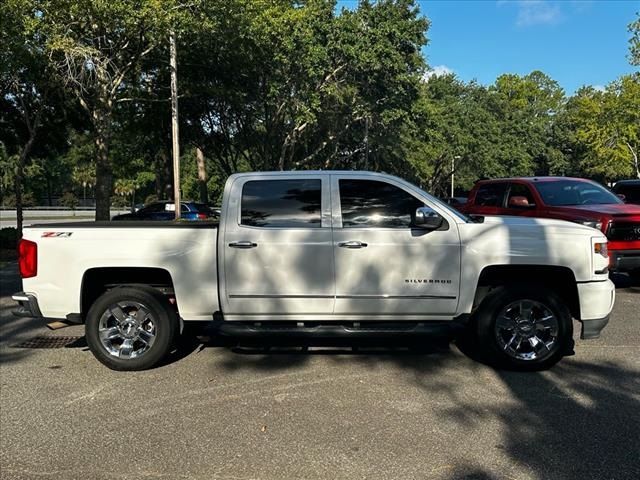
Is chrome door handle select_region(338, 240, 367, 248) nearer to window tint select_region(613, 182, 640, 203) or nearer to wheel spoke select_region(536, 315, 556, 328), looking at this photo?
wheel spoke select_region(536, 315, 556, 328)

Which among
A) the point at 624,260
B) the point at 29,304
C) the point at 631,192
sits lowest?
the point at 29,304

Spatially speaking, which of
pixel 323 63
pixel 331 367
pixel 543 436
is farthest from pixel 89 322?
pixel 323 63

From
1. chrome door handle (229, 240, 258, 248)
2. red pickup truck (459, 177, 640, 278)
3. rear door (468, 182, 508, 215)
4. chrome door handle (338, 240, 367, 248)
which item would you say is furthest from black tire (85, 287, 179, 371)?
rear door (468, 182, 508, 215)

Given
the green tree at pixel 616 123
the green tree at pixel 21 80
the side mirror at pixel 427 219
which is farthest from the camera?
the green tree at pixel 616 123

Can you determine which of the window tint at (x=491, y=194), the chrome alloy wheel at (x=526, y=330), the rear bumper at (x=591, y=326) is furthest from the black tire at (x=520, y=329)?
the window tint at (x=491, y=194)

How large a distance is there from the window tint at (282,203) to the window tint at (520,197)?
5.59m

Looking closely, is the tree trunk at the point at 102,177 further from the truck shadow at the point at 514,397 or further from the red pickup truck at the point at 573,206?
the truck shadow at the point at 514,397

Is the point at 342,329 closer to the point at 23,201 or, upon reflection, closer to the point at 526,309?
the point at 526,309

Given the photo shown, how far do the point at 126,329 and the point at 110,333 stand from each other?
0.49 feet

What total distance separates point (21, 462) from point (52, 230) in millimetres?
2276

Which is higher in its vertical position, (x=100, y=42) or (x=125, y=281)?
(x=100, y=42)

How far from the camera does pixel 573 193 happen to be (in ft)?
31.8

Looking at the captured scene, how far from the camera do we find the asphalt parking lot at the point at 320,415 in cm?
350

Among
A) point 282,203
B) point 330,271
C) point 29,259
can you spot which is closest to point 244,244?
point 282,203
